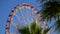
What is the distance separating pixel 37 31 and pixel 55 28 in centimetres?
309

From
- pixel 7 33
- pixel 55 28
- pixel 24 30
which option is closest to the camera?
pixel 55 28

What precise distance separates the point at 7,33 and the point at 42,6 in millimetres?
19534

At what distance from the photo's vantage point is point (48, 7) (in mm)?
11164

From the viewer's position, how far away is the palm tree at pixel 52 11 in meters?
11.0

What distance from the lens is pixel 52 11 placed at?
11109 millimetres

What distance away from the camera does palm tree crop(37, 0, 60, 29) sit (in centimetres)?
1101

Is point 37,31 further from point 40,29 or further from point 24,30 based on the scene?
point 24,30

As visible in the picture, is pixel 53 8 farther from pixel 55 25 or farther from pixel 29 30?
pixel 29 30

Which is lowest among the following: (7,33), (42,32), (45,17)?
(7,33)

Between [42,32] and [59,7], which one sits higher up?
[59,7]

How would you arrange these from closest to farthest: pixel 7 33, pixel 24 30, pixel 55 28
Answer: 1. pixel 55 28
2. pixel 24 30
3. pixel 7 33

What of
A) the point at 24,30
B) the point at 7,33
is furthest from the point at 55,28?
the point at 7,33

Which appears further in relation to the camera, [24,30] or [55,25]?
[24,30]

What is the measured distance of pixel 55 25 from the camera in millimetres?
11195
